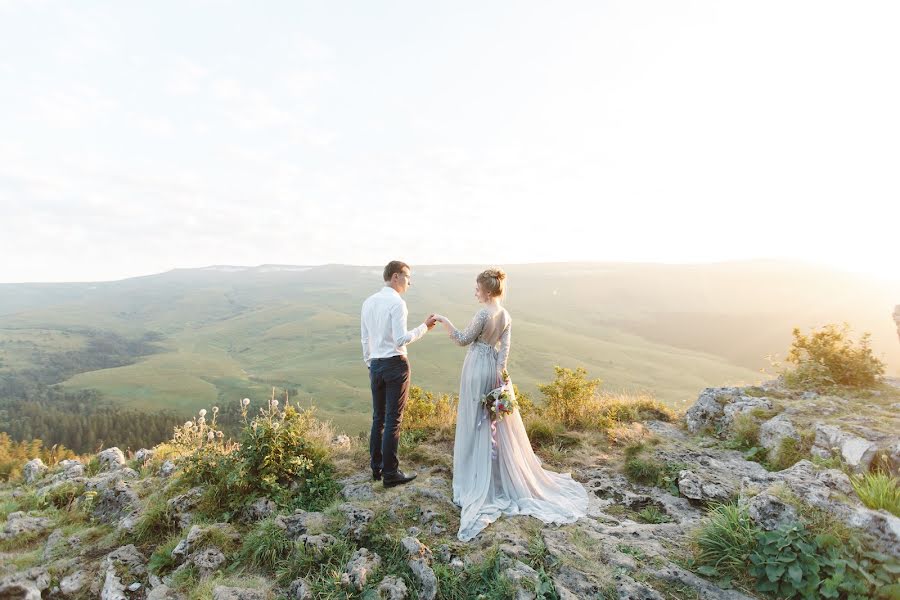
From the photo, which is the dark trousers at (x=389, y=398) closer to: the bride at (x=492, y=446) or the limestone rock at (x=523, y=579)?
the bride at (x=492, y=446)

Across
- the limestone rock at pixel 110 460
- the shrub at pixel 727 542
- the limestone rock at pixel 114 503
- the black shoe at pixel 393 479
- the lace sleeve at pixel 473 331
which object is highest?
the lace sleeve at pixel 473 331

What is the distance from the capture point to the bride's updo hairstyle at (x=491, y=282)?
6.31 m

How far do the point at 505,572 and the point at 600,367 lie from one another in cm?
9961

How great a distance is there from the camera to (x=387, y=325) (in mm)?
6113

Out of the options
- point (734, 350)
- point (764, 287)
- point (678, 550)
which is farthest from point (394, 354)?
point (764, 287)

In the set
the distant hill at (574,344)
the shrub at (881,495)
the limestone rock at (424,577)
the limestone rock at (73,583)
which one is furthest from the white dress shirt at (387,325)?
the distant hill at (574,344)

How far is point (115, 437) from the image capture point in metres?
66.4

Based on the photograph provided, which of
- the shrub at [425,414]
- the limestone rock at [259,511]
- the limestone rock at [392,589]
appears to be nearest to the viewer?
the limestone rock at [392,589]

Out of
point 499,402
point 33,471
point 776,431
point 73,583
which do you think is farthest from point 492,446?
point 33,471

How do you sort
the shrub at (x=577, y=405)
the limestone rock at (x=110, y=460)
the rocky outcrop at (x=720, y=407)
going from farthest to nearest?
the limestone rock at (x=110, y=460) → the shrub at (x=577, y=405) → the rocky outcrop at (x=720, y=407)

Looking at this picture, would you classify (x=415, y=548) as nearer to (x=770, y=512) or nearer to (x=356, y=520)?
(x=356, y=520)

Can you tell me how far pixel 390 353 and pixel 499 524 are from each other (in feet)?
8.94

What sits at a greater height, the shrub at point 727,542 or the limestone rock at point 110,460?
the shrub at point 727,542

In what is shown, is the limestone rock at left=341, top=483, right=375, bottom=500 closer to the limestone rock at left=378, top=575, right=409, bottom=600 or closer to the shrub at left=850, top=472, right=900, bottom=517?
the limestone rock at left=378, top=575, right=409, bottom=600
